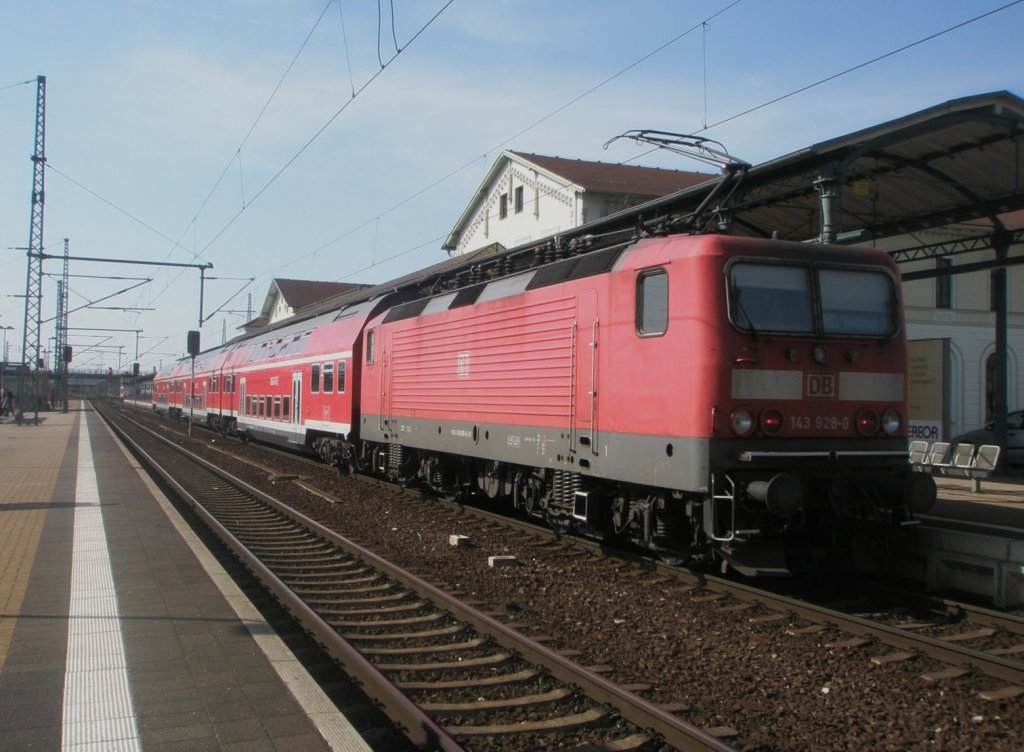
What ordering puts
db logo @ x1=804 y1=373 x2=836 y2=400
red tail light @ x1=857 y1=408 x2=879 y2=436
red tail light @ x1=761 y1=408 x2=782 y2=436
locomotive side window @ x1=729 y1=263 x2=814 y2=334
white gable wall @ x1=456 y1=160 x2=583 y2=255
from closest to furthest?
red tail light @ x1=761 y1=408 x2=782 y2=436 < locomotive side window @ x1=729 y1=263 x2=814 y2=334 < db logo @ x1=804 y1=373 x2=836 y2=400 < red tail light @ x1=857 y1=408 x2=879 y2=436 < white gable wall @ x1=456 y1=160 x2=583 y2=255

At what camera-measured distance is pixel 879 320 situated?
28.7 ft

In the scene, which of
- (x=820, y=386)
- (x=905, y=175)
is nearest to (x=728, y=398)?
(x=820, y=386)

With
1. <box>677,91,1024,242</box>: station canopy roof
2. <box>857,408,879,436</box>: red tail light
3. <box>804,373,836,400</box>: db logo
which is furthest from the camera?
<box>677,91,1024,242</box>: station canopy roof

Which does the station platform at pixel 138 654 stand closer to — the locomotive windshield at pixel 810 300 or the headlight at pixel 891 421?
the locomotive windshield at pixel 810 300

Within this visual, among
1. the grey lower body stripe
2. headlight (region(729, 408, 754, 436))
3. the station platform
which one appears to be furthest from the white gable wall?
the grey lower body stripe

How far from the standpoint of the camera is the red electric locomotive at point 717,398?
7872 mm

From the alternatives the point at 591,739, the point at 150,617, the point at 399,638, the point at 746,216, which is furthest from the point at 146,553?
the point at 746,216

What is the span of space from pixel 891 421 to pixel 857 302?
118 centimetres

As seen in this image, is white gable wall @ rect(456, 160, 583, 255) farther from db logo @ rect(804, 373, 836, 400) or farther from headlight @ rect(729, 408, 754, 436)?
headlight @ rect(729, 408, 754, 436)

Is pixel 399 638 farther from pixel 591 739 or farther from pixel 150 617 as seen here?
pixel 591 739

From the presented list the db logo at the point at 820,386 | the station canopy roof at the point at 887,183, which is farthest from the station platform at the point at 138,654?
the station canopy roof at the point at 887,183

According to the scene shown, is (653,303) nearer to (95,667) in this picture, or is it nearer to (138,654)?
(138,654)

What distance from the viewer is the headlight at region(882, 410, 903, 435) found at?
8531 mm

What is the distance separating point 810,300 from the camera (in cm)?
841
